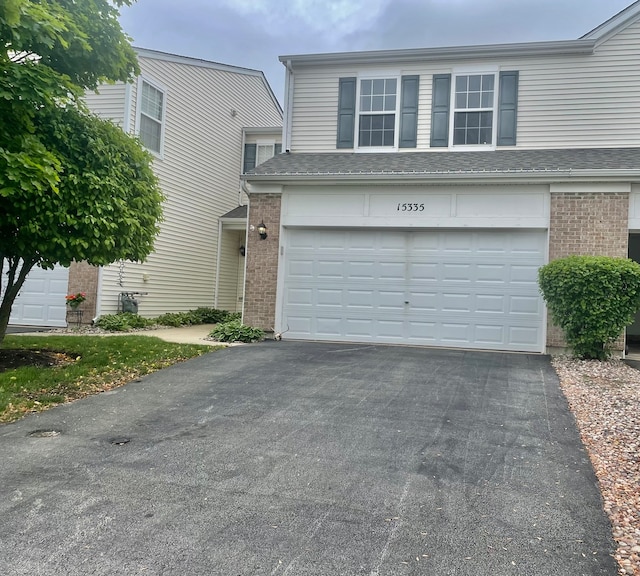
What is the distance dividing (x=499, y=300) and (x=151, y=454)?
767 centimetres

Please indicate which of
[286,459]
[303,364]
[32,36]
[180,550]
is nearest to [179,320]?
[303,364]

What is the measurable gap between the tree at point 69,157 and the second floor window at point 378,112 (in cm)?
604

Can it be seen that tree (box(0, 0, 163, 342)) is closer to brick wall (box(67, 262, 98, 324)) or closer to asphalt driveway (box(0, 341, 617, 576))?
asphalt driveway (box(0, 341, 617, 576))

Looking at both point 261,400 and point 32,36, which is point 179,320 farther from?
point 32,36

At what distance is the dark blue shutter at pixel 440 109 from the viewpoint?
38.2 ft

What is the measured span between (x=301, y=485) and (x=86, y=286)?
9946 mm

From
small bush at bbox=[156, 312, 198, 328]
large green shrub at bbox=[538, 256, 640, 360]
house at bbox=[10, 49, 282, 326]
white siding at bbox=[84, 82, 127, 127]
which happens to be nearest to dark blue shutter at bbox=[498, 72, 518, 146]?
large green shrub at bbox=[538, 256, 640, 360]

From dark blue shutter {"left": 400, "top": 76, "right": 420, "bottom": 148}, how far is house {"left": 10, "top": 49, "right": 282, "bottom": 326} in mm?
6198

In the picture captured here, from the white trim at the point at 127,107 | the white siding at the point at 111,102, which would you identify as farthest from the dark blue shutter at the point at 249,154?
the white siding at the point at 111,102

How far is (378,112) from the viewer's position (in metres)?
12.0

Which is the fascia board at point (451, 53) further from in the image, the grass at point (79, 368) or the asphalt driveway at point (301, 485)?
the asphalt driveway at point (301, 485)

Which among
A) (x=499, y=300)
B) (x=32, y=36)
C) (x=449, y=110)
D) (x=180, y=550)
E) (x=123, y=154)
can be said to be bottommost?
(x=180, y=550)

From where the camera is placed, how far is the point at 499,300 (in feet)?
32.8

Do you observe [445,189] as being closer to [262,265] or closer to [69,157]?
[262,265]
